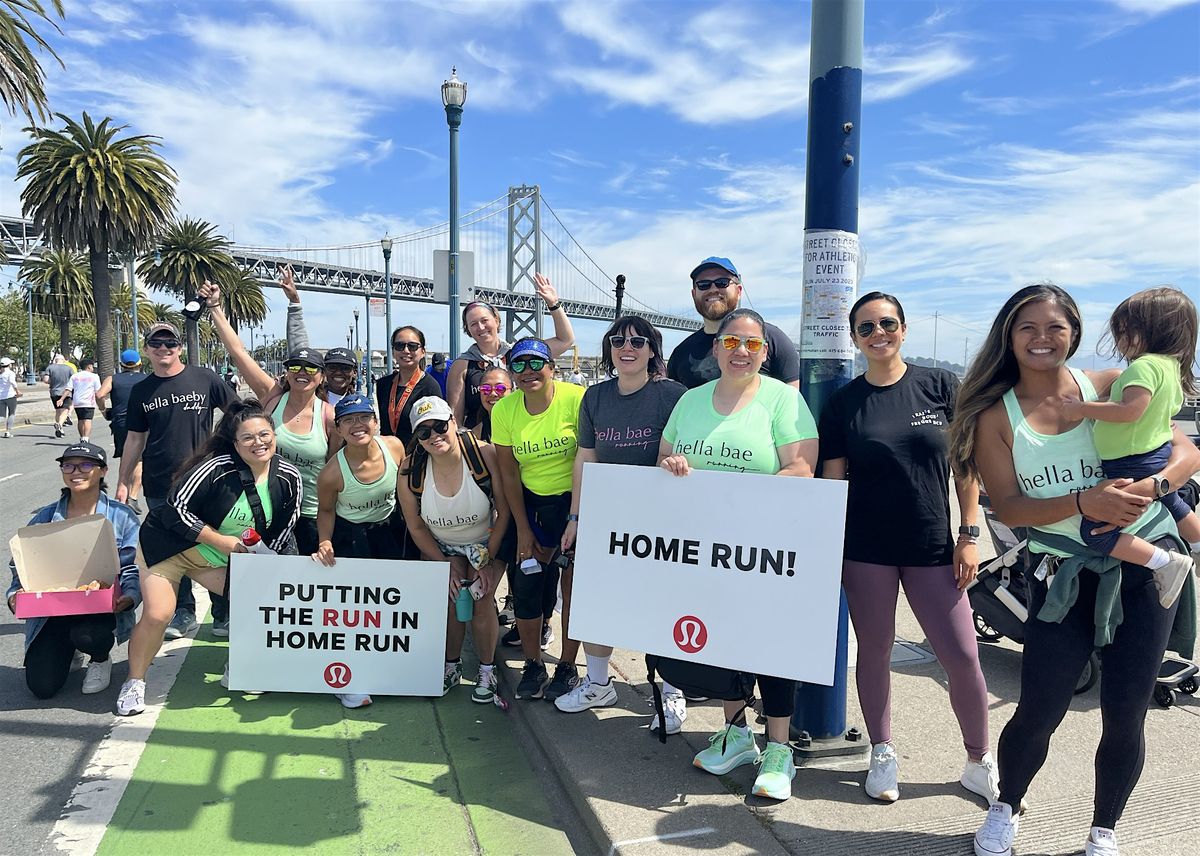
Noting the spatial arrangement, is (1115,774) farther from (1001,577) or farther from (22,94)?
(22,94)

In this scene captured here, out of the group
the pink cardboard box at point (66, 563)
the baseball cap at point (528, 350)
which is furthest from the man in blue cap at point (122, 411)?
the baseball cap at point (528, 350)

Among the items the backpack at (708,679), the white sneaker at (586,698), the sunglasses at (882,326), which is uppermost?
the sunglasses at (882,326)

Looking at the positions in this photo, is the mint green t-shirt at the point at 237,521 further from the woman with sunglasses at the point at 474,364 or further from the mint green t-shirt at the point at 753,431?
the mint green t-shirt at the point at 753,431

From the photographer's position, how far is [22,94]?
20.2 metres

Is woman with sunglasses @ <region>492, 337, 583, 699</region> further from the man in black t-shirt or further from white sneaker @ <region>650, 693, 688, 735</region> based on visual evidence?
the man in black t-shirt

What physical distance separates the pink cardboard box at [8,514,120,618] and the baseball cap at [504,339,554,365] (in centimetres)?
248

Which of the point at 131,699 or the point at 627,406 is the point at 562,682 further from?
the point at 131,699

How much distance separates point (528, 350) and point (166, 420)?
2.62 m

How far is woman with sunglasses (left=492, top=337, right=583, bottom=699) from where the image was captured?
3896mm

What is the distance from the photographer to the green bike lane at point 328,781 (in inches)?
115

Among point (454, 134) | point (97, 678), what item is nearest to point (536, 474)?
point (97, 678)

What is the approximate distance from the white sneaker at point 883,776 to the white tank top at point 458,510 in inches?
82.2

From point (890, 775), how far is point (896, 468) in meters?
1.14

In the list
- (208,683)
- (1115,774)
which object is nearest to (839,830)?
(1115,774)
